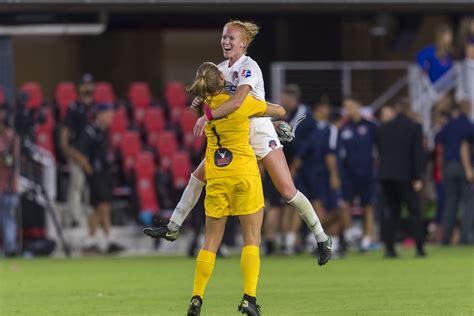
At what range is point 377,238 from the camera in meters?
25.9

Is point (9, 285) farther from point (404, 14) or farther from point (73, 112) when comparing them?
point (404, 14)

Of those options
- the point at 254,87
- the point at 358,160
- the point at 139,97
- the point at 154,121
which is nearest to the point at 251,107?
the point at 254,87

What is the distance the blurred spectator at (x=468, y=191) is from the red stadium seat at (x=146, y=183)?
5.03 metres

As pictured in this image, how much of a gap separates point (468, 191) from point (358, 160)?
2.61 metres

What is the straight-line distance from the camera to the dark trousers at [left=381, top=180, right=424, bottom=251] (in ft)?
66.3

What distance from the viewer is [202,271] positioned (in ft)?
36.1

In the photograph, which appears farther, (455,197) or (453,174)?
(455,197)

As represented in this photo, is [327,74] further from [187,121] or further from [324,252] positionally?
[324,252]

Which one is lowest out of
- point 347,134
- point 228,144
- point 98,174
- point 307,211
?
point 307,211

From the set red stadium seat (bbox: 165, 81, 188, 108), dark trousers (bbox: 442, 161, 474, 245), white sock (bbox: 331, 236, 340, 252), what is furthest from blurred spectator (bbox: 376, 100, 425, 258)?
red stadium seat (bbox: 165, 81, 188, 108)

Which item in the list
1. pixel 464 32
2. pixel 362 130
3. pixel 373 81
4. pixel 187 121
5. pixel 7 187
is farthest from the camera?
pixel 373 81

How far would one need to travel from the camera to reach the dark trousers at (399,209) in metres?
20.2

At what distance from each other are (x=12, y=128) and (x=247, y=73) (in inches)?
468

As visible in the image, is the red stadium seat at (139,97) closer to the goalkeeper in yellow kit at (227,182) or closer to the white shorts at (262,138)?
the white shorts at (262,138)
